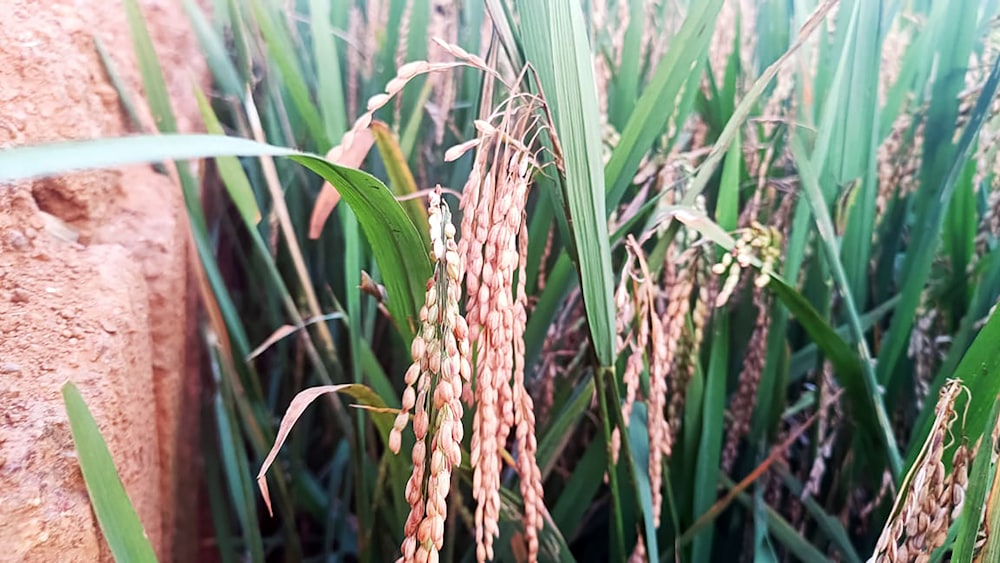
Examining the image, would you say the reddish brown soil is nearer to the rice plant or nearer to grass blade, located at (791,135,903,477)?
the rice plant

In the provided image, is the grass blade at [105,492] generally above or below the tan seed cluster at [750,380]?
above

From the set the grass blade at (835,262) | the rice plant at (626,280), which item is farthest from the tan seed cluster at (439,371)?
the grass blade at (835,262)

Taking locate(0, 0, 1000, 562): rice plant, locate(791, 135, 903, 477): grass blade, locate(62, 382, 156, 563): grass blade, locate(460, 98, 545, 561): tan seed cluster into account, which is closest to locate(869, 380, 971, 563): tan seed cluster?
locate(0, 0, 1000, 562): rice plant

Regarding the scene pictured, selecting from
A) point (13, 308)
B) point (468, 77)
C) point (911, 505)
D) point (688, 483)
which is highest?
point (468, 77)

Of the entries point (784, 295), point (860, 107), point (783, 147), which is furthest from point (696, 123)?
point (784, 295)

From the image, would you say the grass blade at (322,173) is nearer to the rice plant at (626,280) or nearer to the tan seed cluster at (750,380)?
the rice plant at (626,280)

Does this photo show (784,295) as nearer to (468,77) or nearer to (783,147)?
(783,147)
